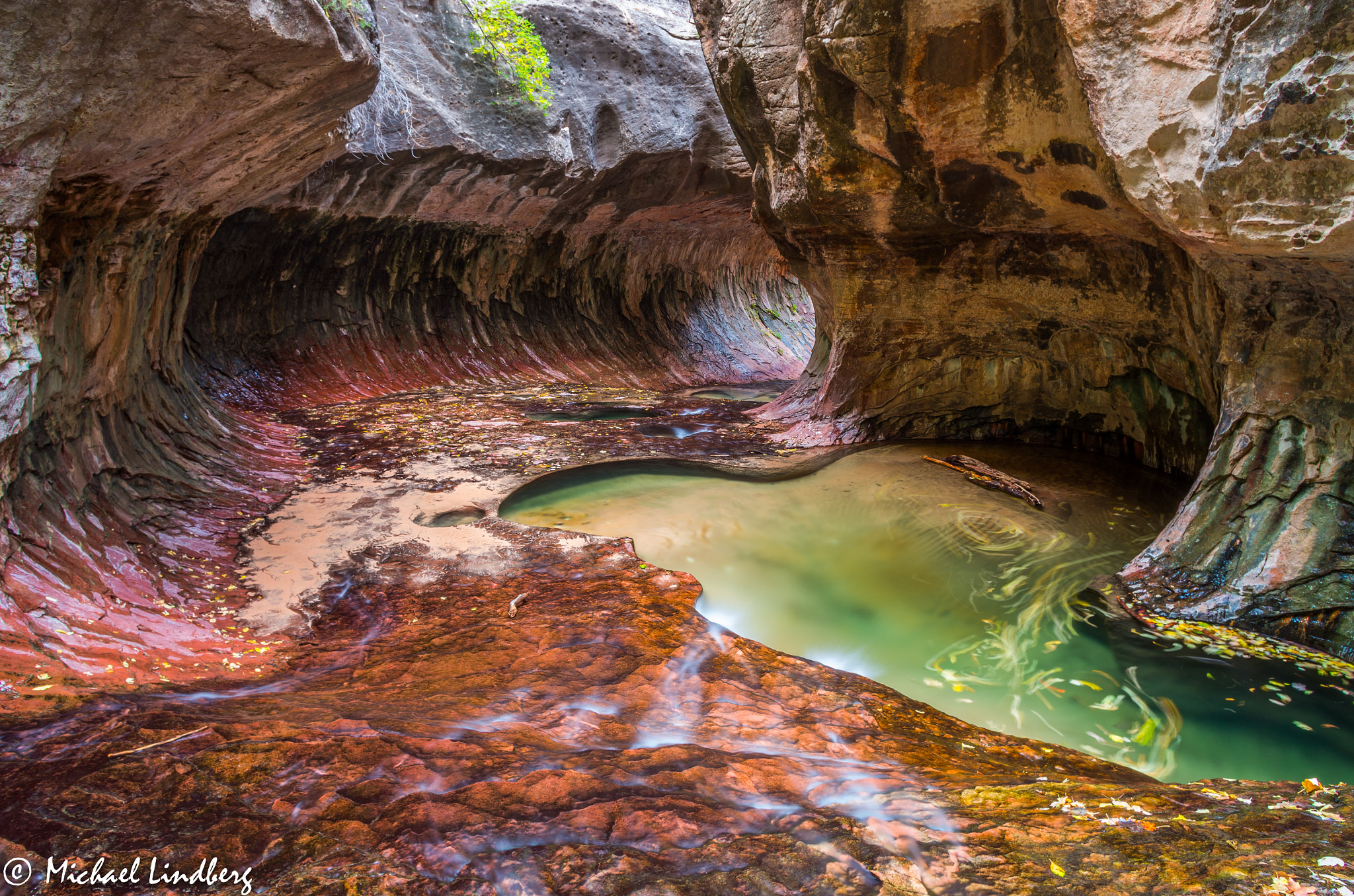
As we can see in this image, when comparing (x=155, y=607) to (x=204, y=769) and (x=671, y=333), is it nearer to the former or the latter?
(x=204, y=769)

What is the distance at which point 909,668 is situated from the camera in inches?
173

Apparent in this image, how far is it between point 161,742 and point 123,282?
4.18m

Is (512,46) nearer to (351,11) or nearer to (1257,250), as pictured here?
(351,11)

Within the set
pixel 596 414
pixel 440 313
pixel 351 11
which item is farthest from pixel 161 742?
pixel 440 313

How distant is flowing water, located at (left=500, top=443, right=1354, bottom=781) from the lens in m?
3.80

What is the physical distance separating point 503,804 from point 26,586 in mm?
2847

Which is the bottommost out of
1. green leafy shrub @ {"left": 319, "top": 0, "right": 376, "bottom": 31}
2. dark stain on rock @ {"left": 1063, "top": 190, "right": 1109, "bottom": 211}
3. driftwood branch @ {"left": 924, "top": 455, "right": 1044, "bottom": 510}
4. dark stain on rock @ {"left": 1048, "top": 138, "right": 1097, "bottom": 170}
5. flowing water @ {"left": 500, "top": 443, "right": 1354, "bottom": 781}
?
flowing water @ {"left": 500, "top": 443, "right": 1354, "bottom": 781}

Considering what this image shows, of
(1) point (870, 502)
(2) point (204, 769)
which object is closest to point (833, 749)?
(2) point (204, 769)

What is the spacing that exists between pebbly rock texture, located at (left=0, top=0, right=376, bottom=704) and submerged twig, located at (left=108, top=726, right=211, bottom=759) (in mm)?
864

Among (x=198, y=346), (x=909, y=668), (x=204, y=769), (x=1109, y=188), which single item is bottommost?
(x=909, y=668)

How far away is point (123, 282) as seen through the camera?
5426 millimetres

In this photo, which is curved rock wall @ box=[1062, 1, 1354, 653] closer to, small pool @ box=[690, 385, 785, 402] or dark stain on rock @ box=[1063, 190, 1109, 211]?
dark stain on rock @ box=[1063, 190, 1109, 211]

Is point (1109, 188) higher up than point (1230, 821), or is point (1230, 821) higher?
point (1109, 188)

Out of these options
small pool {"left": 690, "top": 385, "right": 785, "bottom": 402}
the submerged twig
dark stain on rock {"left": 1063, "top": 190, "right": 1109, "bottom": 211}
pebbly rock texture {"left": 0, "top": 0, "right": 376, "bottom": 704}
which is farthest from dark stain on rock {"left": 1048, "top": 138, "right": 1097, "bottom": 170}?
small pool {"left": 690, "top": 385, "right": 785, "bottom": 402}
